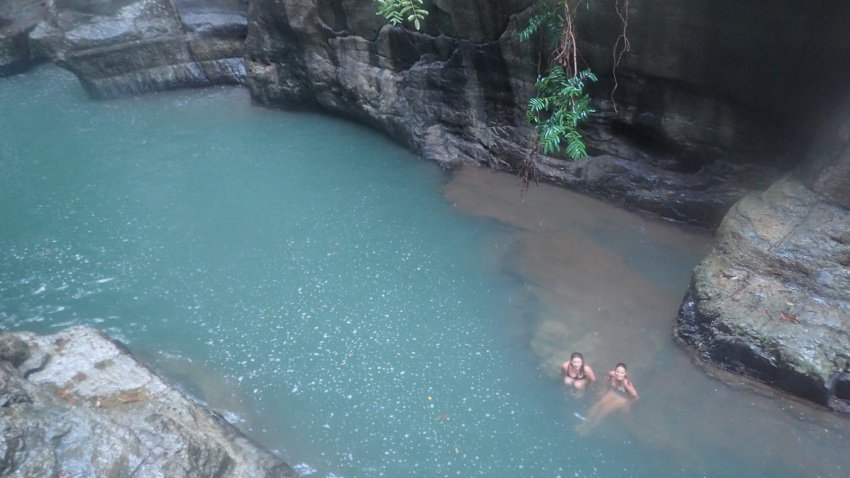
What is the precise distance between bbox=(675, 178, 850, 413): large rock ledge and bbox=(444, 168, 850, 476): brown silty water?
19 cm

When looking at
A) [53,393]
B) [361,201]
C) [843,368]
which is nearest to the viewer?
[53,393]

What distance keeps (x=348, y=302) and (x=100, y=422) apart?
8.63ft

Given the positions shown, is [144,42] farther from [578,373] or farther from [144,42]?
[578,373]

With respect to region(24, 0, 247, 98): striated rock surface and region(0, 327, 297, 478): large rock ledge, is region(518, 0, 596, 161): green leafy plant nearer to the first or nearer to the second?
region(0, 327, 297, 478): large rock ledge

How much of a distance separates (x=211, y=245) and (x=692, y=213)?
16.3ft

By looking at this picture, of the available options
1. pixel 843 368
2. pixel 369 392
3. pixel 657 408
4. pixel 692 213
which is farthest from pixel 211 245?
pixel 843 368

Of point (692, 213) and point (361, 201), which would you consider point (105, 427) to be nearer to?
point (361, 201)

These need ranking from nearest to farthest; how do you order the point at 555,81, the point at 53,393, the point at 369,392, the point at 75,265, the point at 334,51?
the point at 53,393, the point at 369,392, the point at 555,81, the point at 75,265, the point at 334,51

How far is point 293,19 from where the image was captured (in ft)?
29.7

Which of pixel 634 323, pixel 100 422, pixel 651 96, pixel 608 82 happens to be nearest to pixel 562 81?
pixel 608 82

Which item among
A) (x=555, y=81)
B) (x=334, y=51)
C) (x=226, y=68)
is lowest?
(x=226, y=68)

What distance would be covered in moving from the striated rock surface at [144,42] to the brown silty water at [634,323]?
501 cm

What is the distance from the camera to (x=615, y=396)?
16.3ft

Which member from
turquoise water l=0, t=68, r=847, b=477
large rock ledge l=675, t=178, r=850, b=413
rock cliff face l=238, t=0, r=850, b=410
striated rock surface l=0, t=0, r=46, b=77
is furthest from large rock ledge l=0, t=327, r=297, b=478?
striated rock surface l=0, t=0, r=46, b=77
